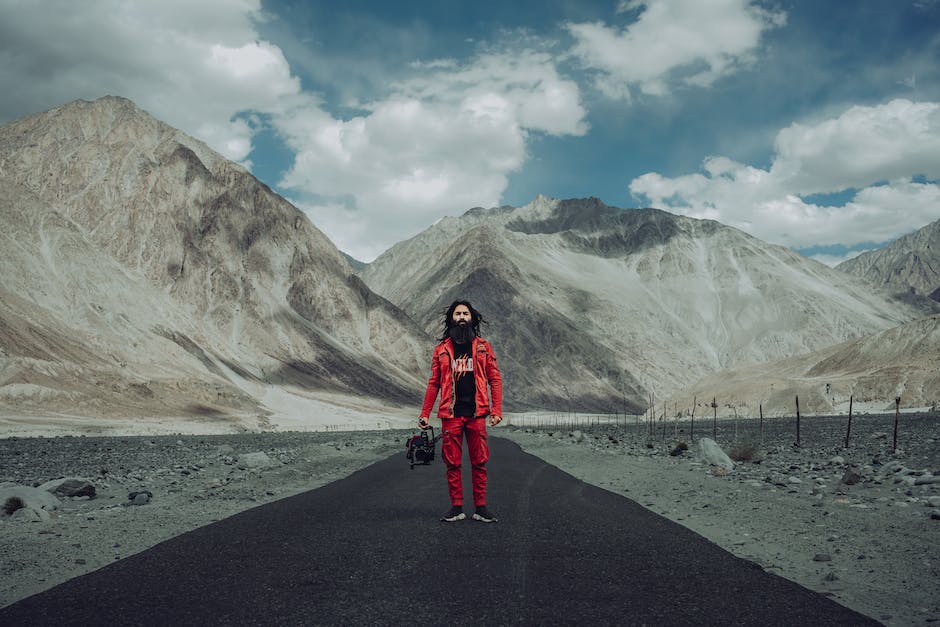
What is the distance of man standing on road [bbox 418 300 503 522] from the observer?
9.43 meters

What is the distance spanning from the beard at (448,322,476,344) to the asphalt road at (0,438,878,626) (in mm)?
2160

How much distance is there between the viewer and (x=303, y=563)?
22.1 feet

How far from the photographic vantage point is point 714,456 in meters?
21.3

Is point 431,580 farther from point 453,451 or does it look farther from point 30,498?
point 30,498

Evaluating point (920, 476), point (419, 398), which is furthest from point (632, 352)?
point (920, 476)

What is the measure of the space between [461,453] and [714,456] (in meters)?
13.7

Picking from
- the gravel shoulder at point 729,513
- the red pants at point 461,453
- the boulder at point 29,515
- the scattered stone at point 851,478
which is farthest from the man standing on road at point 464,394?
the scattered stone at point 851,478

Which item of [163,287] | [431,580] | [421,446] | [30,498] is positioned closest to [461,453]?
[431,580]

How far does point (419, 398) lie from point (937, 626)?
124m

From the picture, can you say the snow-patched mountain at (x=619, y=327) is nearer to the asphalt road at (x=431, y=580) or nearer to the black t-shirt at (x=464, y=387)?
the black t-shirt at (x=464, y=387)

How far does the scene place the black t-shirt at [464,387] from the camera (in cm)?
944

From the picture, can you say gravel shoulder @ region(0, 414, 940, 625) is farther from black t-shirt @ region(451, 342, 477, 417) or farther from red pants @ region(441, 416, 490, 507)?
black t-shirt @ region(451, 342, 477, 417)

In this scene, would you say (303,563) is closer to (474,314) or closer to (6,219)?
(474,314)

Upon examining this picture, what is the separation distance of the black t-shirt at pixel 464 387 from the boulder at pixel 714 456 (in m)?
12.3
